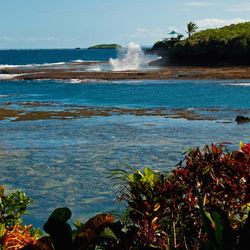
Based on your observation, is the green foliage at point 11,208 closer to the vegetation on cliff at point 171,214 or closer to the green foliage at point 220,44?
the vegetation on cliff at point 171,214

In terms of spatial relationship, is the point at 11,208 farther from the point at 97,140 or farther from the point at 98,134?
the point at 98,134

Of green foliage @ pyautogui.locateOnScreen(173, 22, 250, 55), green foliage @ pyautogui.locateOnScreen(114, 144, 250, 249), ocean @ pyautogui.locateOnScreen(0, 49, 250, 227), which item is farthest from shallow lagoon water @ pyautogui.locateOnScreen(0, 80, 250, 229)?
green foliage @ pyautogui.locateOnScreen(173, 22, 250, 55)

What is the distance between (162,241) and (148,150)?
52.1 feet

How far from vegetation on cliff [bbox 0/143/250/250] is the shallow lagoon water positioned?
262cm

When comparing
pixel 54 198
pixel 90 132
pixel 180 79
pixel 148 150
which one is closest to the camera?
pixel 54 198

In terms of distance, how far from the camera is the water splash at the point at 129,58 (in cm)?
8150

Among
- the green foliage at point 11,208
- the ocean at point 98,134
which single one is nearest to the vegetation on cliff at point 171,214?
the ocean at point 98,134

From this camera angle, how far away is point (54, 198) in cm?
1319

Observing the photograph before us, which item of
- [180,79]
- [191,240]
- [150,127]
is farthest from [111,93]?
[191,240]

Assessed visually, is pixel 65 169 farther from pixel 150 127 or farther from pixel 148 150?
pixel 150 127

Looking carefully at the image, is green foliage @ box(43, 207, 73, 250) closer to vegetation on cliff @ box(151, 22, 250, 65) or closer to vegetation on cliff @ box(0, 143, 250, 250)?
vegetation on cliff @ box(0, 143, 250, 250)

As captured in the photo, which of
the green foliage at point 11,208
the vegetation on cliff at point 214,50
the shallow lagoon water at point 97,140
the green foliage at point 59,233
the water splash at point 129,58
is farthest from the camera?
the water splash at point 129,58

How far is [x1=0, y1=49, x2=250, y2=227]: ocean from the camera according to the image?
14.0m

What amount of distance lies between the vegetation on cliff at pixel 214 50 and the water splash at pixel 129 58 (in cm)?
420
